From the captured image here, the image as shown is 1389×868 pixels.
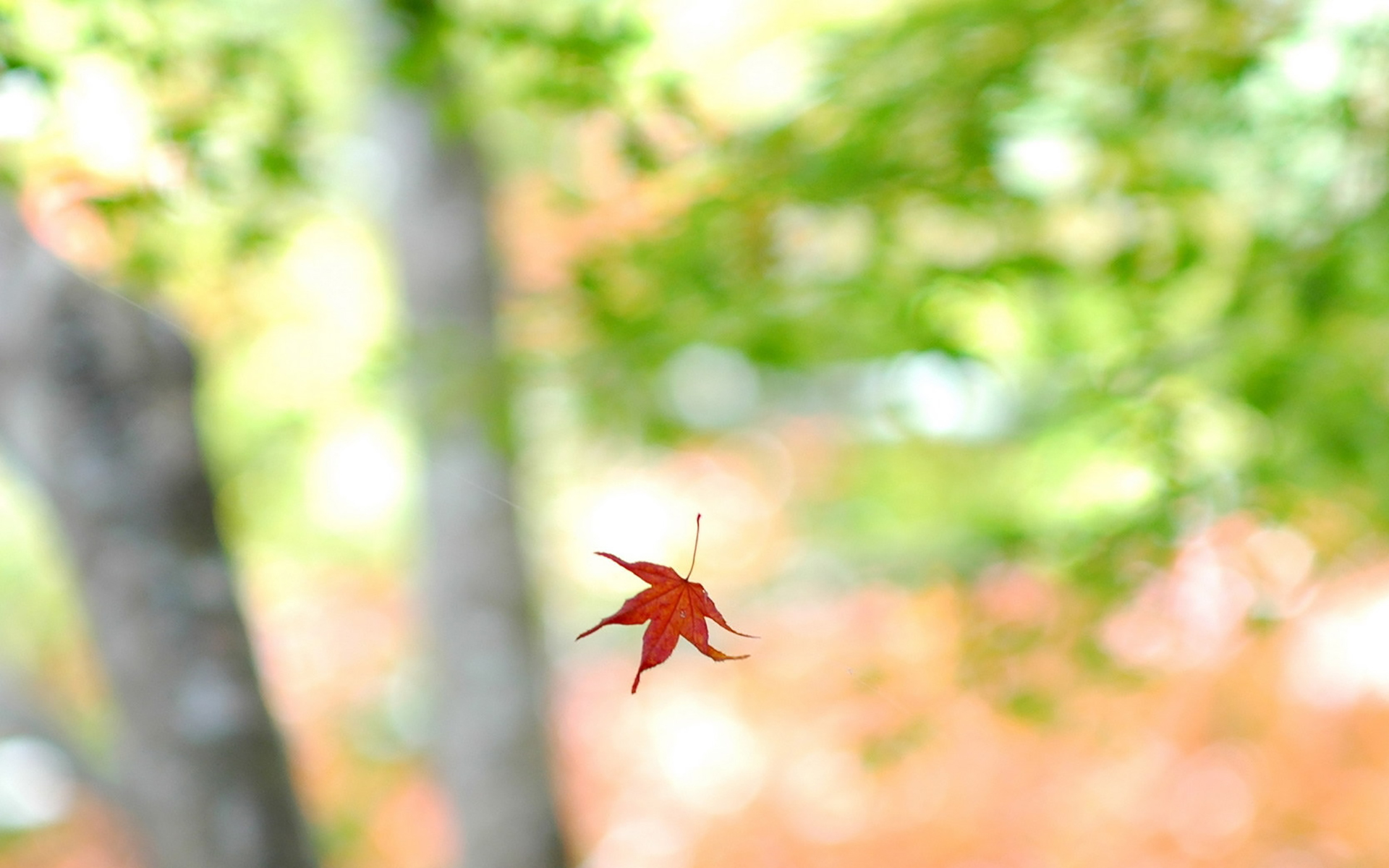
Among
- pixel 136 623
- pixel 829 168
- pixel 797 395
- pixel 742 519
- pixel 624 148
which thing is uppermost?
pixel 797 395

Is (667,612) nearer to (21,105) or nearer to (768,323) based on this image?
(768,323)

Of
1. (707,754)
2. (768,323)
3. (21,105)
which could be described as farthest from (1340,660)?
(21,105)

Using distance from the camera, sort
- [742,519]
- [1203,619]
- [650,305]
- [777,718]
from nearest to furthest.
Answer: [650,305], [1203,619], [777,718], [742,519]

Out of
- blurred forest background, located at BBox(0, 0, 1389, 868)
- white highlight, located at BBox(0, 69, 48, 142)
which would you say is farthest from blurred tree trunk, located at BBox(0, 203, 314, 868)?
white highlight, located at BBox(0, 69, 48, 142)

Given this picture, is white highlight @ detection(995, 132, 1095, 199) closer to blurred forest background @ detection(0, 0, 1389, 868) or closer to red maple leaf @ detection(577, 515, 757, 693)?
blurred forest background @ detection(0, 0, 1389, 868)

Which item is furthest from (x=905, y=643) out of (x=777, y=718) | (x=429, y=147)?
(x=429, y=147)

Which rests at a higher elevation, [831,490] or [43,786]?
[831,490]

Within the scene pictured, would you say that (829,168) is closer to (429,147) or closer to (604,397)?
(604,397)
